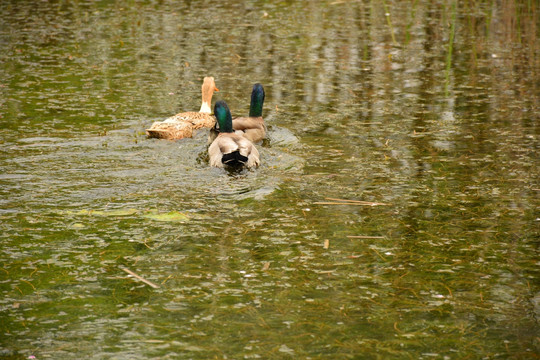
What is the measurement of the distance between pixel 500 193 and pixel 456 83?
4.19 meters

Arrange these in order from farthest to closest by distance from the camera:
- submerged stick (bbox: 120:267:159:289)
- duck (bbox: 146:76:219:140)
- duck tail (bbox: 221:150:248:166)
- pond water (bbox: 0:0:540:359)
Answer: duck (bbox: 146:76:219:140) < duck tail (bbox: 221:150:248:166) < submerged stick (bbox: 120:267:159:289) < pond water (bbox: 0:0:540:359)

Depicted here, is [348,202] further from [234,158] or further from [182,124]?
[182,124]

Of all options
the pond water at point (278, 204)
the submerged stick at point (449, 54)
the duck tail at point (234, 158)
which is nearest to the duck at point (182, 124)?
the pond water at point (278, 204)

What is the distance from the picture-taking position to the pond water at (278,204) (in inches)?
170

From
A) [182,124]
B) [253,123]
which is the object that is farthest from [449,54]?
[182,124]

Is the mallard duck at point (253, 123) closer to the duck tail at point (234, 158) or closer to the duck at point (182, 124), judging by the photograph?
the duck at point (182, 124)

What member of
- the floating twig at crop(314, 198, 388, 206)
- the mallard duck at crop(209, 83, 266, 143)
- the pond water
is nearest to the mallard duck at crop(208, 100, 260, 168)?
the pond water

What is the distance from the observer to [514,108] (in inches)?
367

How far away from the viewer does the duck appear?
26.9 ft

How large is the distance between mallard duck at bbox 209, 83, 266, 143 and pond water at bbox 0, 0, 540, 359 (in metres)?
0.17

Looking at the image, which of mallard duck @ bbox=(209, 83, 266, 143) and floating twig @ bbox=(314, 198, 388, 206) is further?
mallard duck @ bbox=(209, 83, 266, 143)

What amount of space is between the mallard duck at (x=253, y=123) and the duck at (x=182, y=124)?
229mm

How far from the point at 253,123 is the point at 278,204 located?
8.10ft

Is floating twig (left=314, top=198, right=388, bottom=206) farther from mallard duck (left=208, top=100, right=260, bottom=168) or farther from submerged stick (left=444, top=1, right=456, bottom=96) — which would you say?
submerged stick (left=444, top=1, right=456, bottom=96)
